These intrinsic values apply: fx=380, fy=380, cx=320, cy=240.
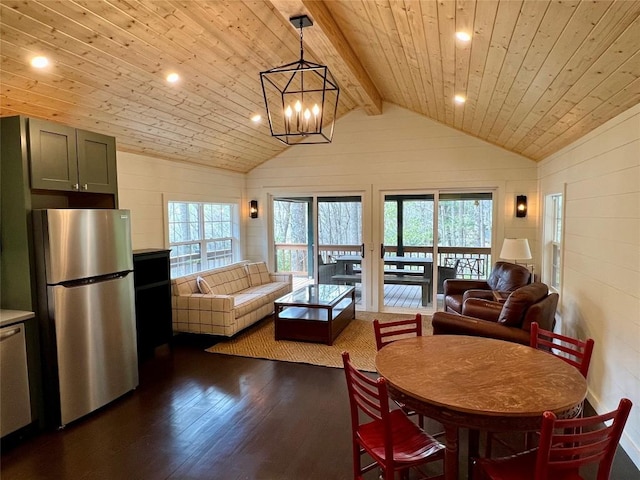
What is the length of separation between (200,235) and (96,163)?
272 centimetres

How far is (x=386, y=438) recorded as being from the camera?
5.94ft

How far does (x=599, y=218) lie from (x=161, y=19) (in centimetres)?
369

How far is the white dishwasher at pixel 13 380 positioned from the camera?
262 centimetres

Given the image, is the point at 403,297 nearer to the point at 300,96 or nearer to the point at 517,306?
the point at 517,306

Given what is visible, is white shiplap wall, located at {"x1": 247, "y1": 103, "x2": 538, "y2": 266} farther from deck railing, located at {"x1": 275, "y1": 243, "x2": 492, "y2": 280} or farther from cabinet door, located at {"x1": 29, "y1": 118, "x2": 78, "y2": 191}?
cabinet door, located at {"x1": 29, "y1": 118, "x2": 78, "y2": 191}

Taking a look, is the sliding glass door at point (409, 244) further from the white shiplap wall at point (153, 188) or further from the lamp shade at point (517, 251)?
the white shiplap wall at point (153, 188)

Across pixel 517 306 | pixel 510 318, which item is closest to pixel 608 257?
pixel 517 306

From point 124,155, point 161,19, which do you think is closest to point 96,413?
point 124,155

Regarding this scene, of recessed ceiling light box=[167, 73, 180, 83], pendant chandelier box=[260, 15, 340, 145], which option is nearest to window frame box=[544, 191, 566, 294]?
pendant chandelier box=[260, 15, 340, 145]

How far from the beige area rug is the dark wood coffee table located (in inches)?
3.5

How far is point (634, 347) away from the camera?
2.46 meters

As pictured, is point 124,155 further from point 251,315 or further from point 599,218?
point 599,218

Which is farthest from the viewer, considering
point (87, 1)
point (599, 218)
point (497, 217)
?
point (497, 217)

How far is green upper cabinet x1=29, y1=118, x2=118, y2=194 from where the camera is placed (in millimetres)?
2838
